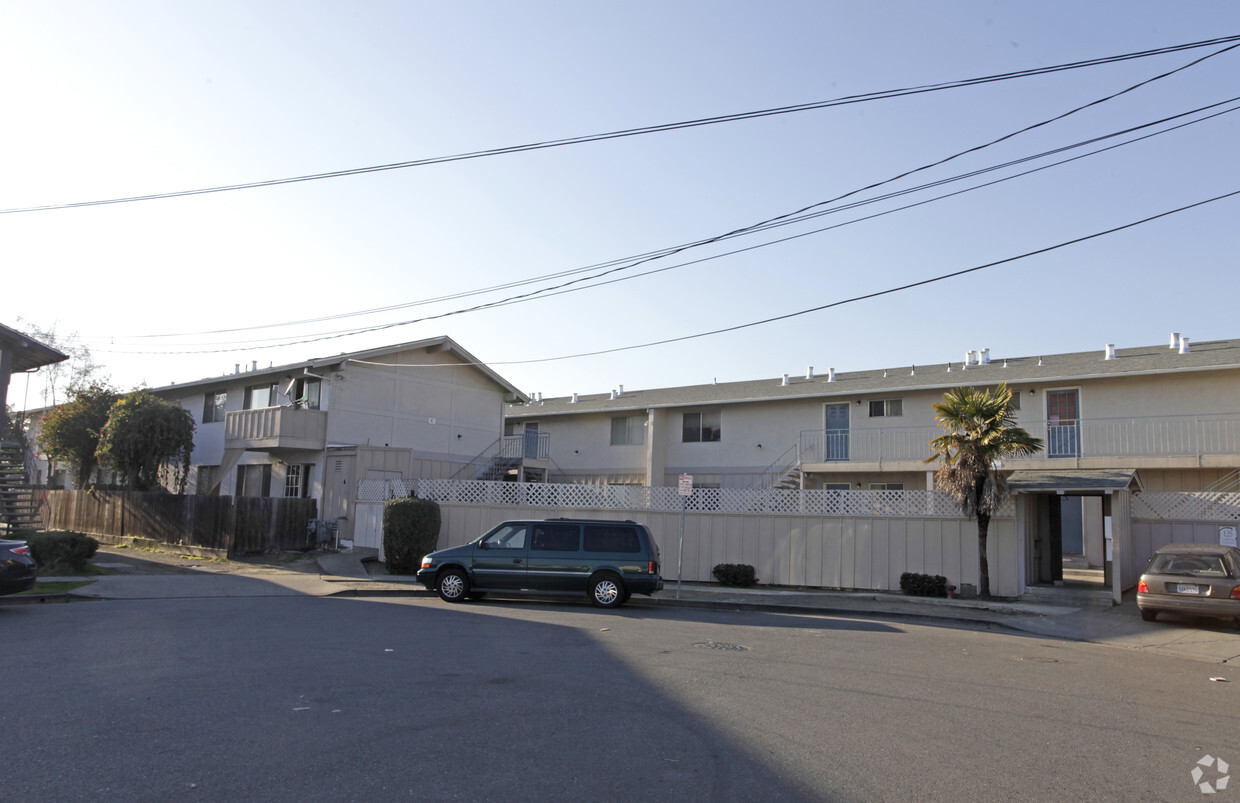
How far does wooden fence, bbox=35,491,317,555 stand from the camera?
988 inches

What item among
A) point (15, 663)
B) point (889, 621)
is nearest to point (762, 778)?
point (15, 663)

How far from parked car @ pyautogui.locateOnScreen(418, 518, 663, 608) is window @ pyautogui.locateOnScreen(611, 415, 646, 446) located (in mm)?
16761

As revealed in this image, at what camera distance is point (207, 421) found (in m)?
34.4

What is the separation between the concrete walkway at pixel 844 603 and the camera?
14148 millimetres

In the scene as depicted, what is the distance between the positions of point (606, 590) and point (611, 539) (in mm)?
950

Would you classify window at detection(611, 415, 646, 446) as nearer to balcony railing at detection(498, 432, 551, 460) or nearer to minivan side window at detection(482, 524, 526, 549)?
balcony railing at detection(498, 432, 551, 460)

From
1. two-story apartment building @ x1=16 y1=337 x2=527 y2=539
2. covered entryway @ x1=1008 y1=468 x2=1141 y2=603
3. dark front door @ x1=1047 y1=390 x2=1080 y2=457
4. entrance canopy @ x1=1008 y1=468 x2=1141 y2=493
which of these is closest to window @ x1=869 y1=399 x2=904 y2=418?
dark front door @ x1=1047 y1=390 x2=1080 y2=457

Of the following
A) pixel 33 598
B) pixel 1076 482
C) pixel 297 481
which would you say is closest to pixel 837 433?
pixel 1076 482

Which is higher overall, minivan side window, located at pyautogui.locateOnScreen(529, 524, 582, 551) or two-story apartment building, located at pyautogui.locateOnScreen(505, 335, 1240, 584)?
two-story apartment building, located at pyautogui.locateOnScreen(505, 335, 1240, 584)

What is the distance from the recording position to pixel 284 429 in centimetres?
2780

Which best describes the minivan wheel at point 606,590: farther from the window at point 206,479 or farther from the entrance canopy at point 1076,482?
the window at point 206,479

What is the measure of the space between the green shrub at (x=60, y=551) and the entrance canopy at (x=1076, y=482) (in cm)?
2024

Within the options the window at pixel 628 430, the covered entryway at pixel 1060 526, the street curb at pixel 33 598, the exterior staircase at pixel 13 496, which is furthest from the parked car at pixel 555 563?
the window at pixel 628 430

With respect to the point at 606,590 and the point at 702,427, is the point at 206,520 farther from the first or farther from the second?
the point at 702,427
